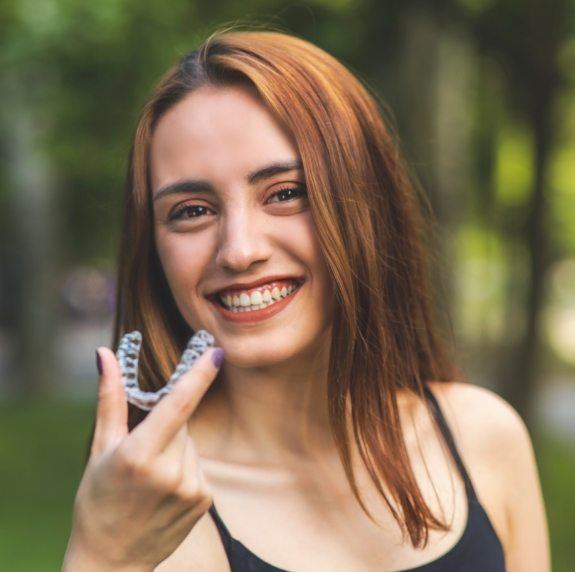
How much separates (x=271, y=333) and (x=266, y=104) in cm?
50

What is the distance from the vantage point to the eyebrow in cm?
197

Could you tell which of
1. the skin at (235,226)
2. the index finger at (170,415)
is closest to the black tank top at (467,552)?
the skin at (235,226)

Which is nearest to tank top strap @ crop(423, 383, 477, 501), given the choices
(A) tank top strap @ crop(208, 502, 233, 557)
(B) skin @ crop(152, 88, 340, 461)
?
(B) skin @ crop(152, 88, 340, 461)

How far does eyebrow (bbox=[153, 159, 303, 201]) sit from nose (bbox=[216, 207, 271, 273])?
0.07 m

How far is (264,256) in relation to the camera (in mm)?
1961

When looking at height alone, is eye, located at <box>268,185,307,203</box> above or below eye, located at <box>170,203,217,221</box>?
below

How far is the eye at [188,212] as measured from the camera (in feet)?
6.61

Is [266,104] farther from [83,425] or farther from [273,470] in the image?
[83,425]

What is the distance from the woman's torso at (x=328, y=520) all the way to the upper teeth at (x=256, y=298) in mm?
472

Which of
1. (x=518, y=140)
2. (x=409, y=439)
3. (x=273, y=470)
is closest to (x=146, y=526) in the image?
(x=273, y=470)

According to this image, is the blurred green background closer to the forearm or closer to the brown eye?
the brown eye

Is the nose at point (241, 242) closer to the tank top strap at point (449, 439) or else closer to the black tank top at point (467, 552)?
the black tank top at point (467, 552)

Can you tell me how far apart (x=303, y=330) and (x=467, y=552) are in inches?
24.8

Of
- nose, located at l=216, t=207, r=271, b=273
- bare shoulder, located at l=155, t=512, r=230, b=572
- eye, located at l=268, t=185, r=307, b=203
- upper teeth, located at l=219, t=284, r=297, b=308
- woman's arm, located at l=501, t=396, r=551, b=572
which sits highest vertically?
eye, located at l=268, t=185, r=307, b=203
